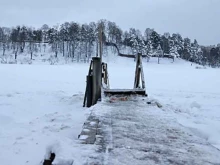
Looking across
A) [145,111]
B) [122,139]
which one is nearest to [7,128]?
[145,111]

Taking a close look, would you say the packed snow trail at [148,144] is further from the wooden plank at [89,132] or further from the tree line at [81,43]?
the tree line at [81,43]

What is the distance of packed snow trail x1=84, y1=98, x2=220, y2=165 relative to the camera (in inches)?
109

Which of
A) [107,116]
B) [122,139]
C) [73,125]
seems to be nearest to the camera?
[122,139]

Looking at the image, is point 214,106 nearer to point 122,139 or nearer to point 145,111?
point 145,111

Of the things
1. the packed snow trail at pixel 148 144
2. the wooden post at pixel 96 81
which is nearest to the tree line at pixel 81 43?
the wooden post at pixel 96 81

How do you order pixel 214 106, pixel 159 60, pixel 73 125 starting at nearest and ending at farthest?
1. pixel 73 125
2. pixel 214 106
3. pixel 159 60

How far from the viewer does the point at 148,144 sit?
10.7 feet

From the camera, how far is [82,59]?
73.9 meters

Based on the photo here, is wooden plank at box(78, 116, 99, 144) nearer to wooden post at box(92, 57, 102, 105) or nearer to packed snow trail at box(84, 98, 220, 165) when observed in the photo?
packed snow trail at box(84, 98, 220, 165)

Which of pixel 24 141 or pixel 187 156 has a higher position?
pixel 187 156

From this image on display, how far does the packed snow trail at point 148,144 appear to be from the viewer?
2.76 meters

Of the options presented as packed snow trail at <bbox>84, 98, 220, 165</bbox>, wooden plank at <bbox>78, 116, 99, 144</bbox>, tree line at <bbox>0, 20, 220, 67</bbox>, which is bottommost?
packed snow trail at <bbox>84, 98, 220, 165</bbox>

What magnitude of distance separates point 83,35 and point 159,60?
24.6 metres

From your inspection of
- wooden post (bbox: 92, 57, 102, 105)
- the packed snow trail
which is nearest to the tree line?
wooden post (bbox: 92, 57, 102, 105)
